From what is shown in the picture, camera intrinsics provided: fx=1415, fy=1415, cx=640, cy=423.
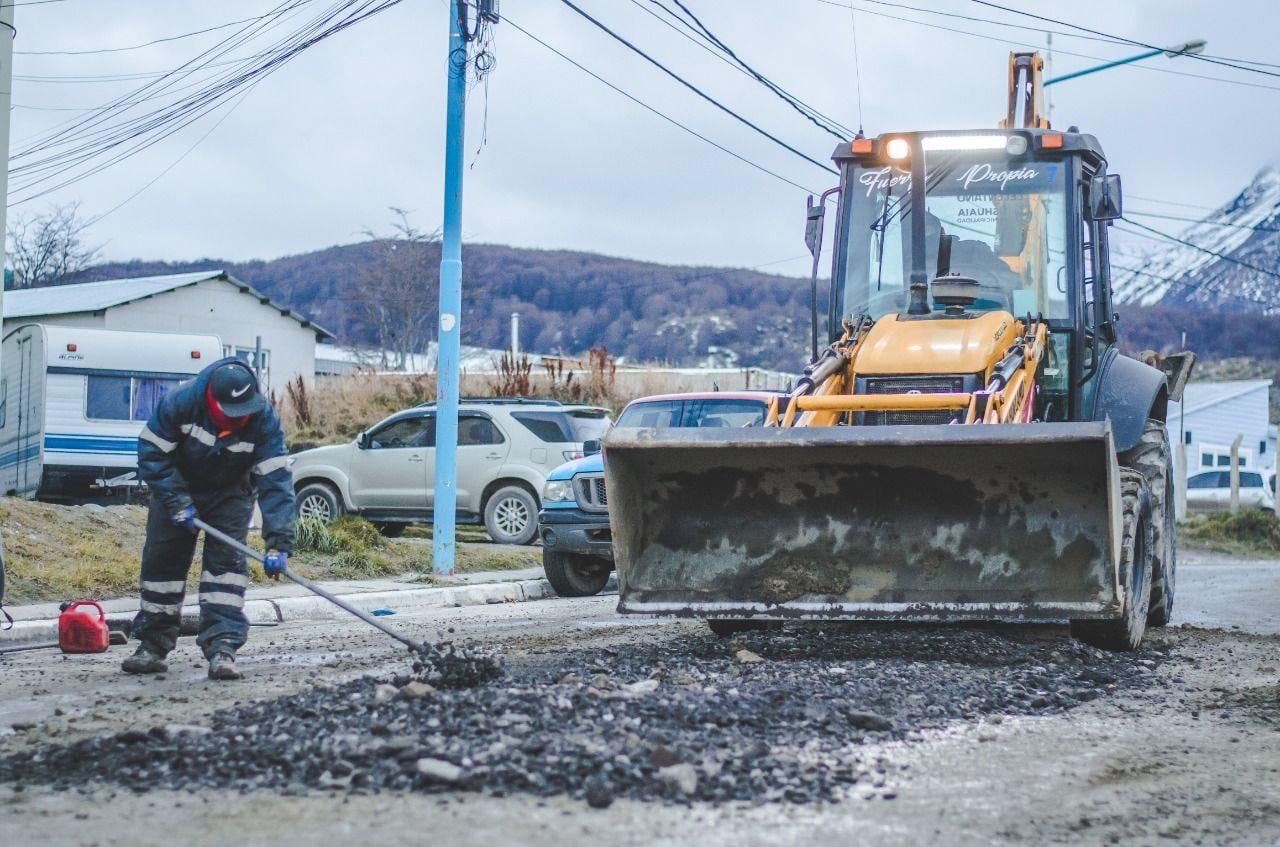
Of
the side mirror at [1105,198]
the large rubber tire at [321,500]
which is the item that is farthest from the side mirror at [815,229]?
the large rubber tire at [321,500]

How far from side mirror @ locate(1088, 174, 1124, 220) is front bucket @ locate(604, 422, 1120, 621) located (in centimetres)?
229

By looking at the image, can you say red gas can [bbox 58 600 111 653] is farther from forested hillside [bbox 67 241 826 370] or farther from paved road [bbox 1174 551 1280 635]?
forested hillside [bbox 67 241 826 370]

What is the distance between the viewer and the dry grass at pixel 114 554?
11.7 meters

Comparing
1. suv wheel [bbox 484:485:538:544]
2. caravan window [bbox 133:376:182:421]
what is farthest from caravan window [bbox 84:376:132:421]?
suv wheel [bbox 484:485:538:544]

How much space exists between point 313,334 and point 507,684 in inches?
1692

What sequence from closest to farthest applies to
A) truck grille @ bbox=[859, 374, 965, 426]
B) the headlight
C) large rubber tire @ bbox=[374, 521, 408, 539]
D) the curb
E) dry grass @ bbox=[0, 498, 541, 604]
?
truck grille @ bbox=[859, 374, 965, 426] < the curb < dry grass @ bbox=[0, 498, 541, 604] < the headlight < large rubber tire @ bbox=[374, 521, 408, 539]

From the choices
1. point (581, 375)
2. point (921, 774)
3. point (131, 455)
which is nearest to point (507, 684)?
point (921, 774)

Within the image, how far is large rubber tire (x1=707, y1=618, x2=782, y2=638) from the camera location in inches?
340

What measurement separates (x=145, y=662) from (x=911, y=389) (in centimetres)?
456

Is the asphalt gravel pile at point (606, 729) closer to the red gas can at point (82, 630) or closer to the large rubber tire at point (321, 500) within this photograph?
the red gas can at point (82, 630)

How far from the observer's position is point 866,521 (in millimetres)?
7750

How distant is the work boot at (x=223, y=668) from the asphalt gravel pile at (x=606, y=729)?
3.92 feet

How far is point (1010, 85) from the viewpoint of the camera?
539 inches

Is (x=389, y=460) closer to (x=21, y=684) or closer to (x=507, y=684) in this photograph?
(x=21, y=684)
